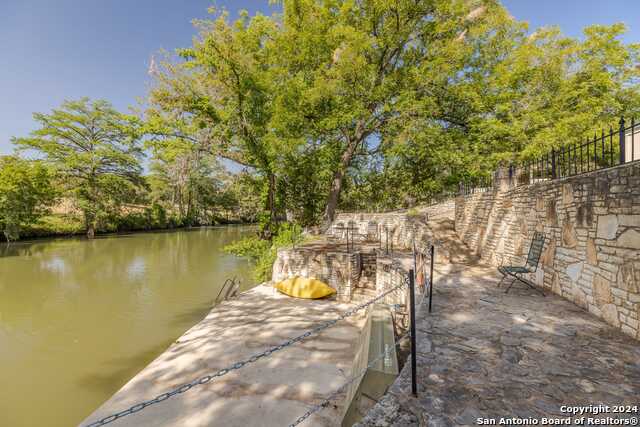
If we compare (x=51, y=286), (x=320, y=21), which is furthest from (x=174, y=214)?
(x=320, y=21)

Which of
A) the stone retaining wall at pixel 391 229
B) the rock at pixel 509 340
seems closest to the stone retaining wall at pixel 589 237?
the rock at pixel 509 340

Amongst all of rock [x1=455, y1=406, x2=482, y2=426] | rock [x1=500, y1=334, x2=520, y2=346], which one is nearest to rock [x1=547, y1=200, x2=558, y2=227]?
rock [x1=500, y1=334, x2=520, y2=346]

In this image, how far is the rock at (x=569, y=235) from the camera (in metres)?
4.49

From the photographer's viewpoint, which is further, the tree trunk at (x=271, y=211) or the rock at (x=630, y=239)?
the tree trunk at (x=271, y=211)

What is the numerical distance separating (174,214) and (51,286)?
2814cm

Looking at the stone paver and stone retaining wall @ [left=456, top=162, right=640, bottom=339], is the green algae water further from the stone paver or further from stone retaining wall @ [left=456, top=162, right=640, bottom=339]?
stone retaining wall @ [left=456, top=162, right=640, bottom=339]

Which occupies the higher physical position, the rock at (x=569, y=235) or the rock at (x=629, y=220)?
the rock at (x=629, y=220)

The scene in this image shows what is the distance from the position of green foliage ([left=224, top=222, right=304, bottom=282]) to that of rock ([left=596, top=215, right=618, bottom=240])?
32.4ft

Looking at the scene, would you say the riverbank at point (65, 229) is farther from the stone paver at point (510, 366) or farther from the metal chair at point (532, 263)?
the metal chair at point (532, 263)

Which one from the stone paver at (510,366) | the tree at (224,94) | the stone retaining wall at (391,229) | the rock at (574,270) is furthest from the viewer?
the tree at (224,94)

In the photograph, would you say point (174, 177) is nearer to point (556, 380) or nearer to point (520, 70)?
point (556, 380)

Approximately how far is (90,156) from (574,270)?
1454 inches

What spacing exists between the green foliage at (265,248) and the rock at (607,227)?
9884 mm

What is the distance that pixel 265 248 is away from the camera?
1454 cm
